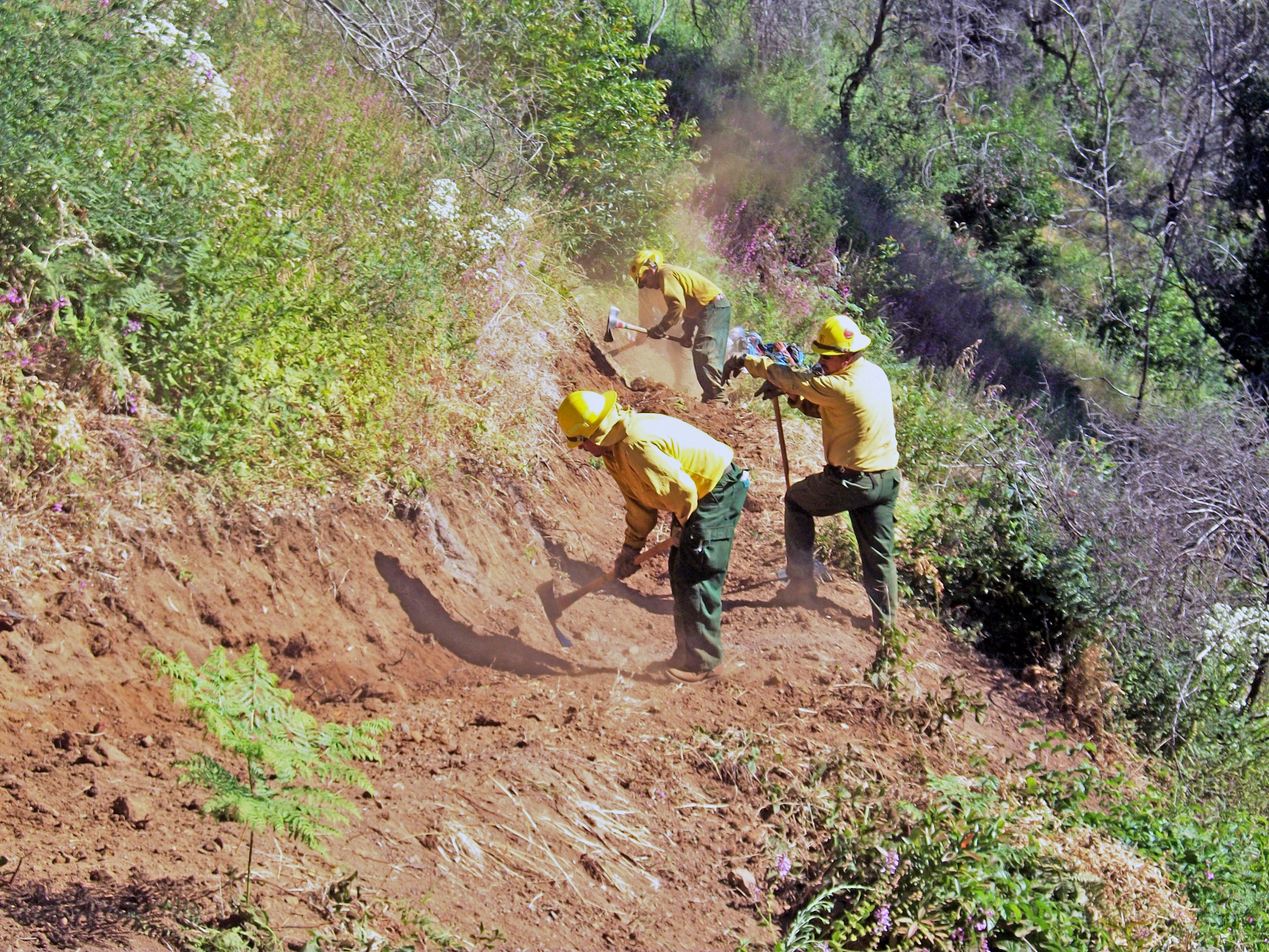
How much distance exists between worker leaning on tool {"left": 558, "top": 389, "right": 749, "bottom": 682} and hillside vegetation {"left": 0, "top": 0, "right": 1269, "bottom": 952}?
115 cm

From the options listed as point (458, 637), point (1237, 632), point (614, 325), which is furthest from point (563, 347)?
point (1237, 632)

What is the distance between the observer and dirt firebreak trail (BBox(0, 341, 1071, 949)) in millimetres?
3541

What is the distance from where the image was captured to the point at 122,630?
484cm

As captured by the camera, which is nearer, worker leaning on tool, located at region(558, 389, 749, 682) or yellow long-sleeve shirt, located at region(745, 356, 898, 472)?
worker leaning on tool, located at region(558, 389, 749, 682)

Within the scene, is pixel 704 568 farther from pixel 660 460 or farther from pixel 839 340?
pixel 839 340

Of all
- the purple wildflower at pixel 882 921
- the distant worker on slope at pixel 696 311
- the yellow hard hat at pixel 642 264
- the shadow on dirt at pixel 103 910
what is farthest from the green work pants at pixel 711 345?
the shadow on dirt at pixel 103 910

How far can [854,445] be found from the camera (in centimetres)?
650

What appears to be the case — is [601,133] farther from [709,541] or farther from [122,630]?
[122,630]

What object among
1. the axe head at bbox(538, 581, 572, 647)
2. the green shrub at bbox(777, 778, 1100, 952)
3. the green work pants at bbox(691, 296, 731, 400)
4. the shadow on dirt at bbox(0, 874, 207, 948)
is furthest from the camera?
the green work pants at bbox(691, 296, 731, 400)

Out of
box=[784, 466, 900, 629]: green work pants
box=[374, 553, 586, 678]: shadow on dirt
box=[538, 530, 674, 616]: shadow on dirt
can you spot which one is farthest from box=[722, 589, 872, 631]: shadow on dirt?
box=[374, 553, 586, 678]: shadow on dirt

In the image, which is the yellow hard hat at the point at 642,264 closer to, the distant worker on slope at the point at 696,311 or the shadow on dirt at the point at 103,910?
the distant worker on slope at the point at 696,311

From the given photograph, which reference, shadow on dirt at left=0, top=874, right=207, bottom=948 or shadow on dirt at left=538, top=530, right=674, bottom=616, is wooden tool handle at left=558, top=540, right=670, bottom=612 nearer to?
shadow on dirt at left=538, top=530, right=674, bottom=616

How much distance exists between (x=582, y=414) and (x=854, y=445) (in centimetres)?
201

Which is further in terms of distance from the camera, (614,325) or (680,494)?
(614,325)
